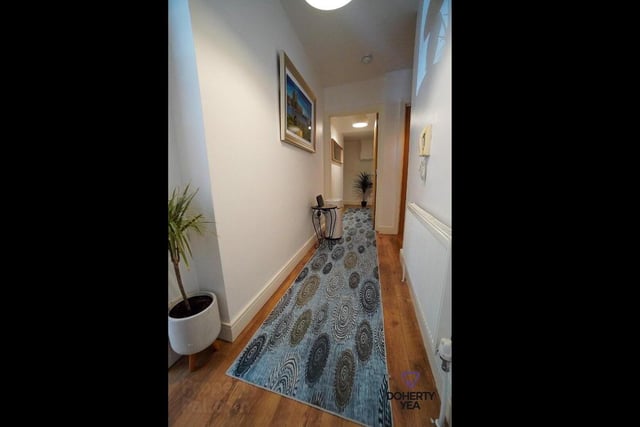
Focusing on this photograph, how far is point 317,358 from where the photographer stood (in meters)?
1.02

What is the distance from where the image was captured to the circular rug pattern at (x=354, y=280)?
1672 millimetres

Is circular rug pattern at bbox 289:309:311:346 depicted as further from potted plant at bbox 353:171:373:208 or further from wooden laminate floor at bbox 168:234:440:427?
potted plant at bbox 353:171:373:208

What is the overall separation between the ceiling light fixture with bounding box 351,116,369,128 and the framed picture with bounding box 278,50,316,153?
1.91 metres

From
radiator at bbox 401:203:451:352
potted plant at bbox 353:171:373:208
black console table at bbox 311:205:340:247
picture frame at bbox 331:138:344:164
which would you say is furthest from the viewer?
potted plant at bbox 353:171:373:208

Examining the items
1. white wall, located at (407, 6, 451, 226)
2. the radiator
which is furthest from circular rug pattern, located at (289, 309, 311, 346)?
white wall, located at (407, 6, 451, 226)

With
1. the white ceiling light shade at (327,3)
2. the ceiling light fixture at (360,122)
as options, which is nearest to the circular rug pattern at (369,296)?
the white ceiling light shade at (327,3)

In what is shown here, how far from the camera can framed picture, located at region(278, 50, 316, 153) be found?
1651 mm

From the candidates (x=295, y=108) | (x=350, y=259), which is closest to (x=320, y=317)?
(x=350, y=259)

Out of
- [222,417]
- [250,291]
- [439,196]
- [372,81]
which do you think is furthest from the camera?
[372,81]

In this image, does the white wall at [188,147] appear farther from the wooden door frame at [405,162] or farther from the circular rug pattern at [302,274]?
the wooden door frame at [405,162]
